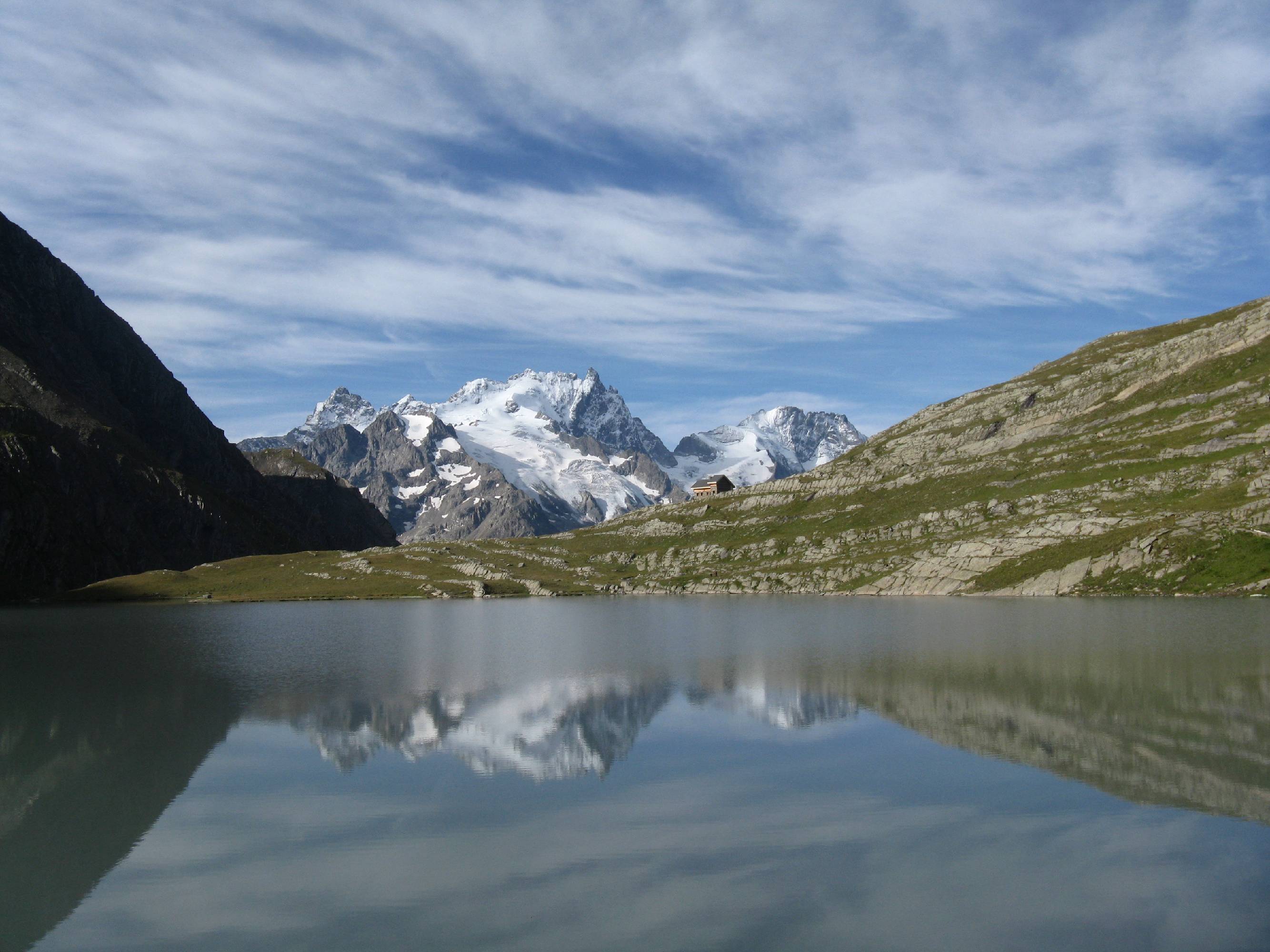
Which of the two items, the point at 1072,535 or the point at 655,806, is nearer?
the point at 655,806

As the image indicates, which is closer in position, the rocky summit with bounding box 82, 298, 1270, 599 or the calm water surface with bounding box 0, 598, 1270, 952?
the calm water surface with bounding box 0, 598, 1270, 952

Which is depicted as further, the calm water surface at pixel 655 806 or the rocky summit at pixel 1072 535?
the rocky summit at pixel 1072 535

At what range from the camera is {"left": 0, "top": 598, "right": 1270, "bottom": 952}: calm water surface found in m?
19.5

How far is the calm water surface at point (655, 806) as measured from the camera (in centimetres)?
1947

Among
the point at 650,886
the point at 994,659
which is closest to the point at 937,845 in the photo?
the point at 650,886

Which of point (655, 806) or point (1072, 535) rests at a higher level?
point (1072, 535)

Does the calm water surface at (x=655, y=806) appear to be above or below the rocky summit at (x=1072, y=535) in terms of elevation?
below

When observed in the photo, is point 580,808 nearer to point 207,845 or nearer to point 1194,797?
point 207,845

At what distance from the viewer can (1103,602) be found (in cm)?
11450

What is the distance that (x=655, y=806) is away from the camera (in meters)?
28.2

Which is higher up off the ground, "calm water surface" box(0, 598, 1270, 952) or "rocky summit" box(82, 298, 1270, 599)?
"rocky summit" box(82, 298, 1270, 599)

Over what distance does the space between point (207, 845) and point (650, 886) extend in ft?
42.0

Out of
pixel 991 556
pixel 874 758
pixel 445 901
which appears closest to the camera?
pixel 445 901

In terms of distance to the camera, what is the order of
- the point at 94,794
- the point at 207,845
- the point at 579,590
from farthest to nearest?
the point at 579,590 < the point at 94,794 < the point at 207,845
